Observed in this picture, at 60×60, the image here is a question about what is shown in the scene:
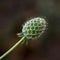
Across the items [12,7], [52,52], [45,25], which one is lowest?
[52,52]

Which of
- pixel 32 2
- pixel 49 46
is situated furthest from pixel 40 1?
pixel 49 46

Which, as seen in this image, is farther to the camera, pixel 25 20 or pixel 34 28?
pixel 25 20

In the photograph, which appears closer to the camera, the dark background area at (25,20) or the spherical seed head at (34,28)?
the spherical seed head at (34,28)

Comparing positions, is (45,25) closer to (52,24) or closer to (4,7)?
(52,24)

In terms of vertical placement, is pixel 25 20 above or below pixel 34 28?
above
